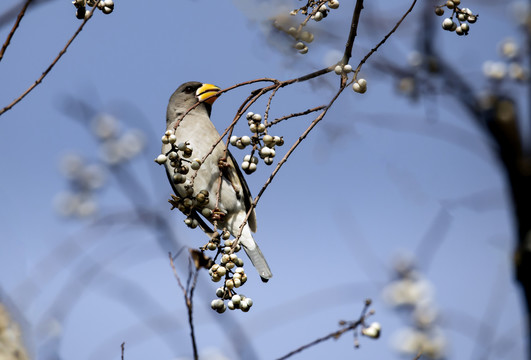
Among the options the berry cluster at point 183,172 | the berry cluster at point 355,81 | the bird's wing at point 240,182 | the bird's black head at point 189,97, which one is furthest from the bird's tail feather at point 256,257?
the berry cluster at point 355,81

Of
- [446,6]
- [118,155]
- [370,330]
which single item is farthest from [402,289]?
[446,6]

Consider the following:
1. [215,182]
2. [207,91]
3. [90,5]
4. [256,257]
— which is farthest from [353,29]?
[207,91]

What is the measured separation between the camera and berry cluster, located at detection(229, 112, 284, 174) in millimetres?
2263

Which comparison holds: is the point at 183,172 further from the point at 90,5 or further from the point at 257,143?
the point at 90,5

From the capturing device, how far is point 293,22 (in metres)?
2.62

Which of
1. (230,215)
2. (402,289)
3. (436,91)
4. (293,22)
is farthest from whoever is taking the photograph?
(402,289)

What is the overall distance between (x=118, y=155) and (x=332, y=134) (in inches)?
77.3

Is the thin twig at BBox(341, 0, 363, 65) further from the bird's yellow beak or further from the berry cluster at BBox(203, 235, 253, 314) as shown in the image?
the bird's yellow beak

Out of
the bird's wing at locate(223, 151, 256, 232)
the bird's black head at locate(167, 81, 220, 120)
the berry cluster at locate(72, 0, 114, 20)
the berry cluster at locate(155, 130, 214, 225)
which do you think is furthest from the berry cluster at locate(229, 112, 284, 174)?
the bird's black head at locate(167, 81, 220, 120)

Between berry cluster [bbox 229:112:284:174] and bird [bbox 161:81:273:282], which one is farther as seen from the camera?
bird [bbox 161:81:273:282]

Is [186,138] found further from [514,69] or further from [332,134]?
[514,69]

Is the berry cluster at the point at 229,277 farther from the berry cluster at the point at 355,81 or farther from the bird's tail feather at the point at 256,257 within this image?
the bird's tail feather at the point at 256,257

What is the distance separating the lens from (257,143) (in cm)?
229

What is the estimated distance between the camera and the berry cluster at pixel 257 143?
2.26 metres
